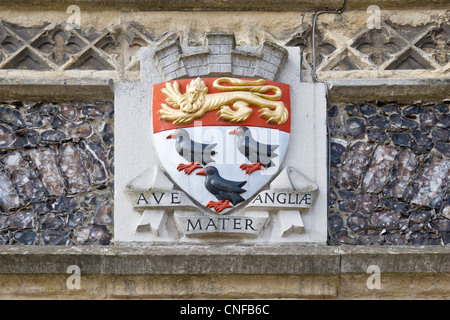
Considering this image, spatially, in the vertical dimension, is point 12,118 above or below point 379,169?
above

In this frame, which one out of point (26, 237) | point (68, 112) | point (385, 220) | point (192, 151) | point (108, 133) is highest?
point (68, 112)

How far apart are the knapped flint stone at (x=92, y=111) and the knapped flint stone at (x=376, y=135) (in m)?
1.45

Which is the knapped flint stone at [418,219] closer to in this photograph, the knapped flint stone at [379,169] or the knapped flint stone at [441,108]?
the knapped flint stone at [379,169]

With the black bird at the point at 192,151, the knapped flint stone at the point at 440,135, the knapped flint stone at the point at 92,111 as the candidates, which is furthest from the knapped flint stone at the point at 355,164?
the knapped flint stone at the point at 92,111

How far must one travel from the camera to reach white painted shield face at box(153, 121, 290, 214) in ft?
19.4

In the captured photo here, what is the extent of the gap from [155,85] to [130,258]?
38.0 inches

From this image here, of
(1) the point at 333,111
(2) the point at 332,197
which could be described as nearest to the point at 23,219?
(2) the point at 332,197

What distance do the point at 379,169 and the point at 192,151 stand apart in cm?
101

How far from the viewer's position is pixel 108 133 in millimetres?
6168

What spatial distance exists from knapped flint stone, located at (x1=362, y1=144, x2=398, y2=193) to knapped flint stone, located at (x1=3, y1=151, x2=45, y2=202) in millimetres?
1732

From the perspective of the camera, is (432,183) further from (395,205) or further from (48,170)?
(48,170)

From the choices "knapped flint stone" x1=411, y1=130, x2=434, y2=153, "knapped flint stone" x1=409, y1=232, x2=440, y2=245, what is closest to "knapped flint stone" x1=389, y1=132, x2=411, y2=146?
"knapped flint stone" x1=411, y1=130, x2=434, y2=153

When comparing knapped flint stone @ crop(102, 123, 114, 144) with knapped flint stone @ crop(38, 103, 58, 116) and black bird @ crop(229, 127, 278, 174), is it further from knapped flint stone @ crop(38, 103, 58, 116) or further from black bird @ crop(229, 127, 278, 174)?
black bird @ crop(229, 127, 278, 174)

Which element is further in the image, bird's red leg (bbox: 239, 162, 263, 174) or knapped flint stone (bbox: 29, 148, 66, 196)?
knapped flint stone (bbox: 29, 148, 66, 196)
